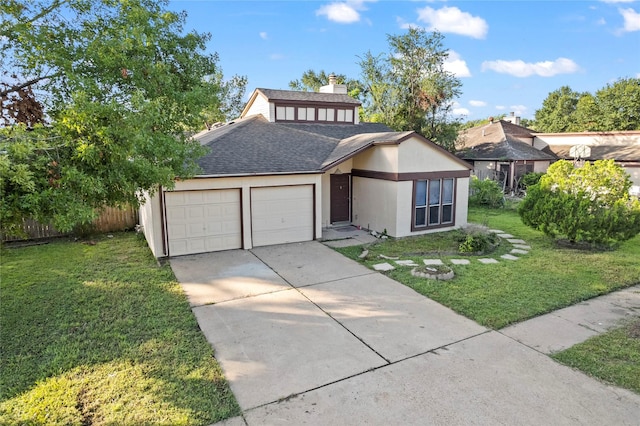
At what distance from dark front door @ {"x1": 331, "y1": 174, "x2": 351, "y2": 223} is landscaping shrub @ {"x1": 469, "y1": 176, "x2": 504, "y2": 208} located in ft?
28.9

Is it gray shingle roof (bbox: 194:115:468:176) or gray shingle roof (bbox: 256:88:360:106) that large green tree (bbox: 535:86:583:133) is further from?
gray shingle roof (bbox: 194:115:468:176)

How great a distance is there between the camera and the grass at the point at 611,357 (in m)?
4.99

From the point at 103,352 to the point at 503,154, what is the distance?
25.8 metres

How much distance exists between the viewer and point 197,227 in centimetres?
1114

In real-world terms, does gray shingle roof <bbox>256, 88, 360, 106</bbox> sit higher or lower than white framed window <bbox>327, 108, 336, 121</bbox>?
higher

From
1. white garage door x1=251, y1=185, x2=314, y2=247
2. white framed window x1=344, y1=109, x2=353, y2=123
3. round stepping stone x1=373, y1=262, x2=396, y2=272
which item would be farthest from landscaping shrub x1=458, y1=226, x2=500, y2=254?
white framed window x1=344, y1=109, x2=353, y2=123

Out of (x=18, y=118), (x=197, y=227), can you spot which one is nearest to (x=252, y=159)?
(x=197, y=227)

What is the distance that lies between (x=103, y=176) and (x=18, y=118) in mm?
4085

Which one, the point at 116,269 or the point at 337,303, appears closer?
the point at 337,303

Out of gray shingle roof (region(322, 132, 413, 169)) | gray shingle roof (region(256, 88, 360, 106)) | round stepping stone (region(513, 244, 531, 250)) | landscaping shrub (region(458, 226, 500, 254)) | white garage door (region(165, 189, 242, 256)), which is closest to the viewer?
white garage door (region(165, 189, 242, 256))

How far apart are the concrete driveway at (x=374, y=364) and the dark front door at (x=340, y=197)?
20.6ft

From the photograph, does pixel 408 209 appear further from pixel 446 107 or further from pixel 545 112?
pixel 545 112

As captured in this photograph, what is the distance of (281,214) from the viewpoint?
12.2 metres

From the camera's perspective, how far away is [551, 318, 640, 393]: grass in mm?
4991
